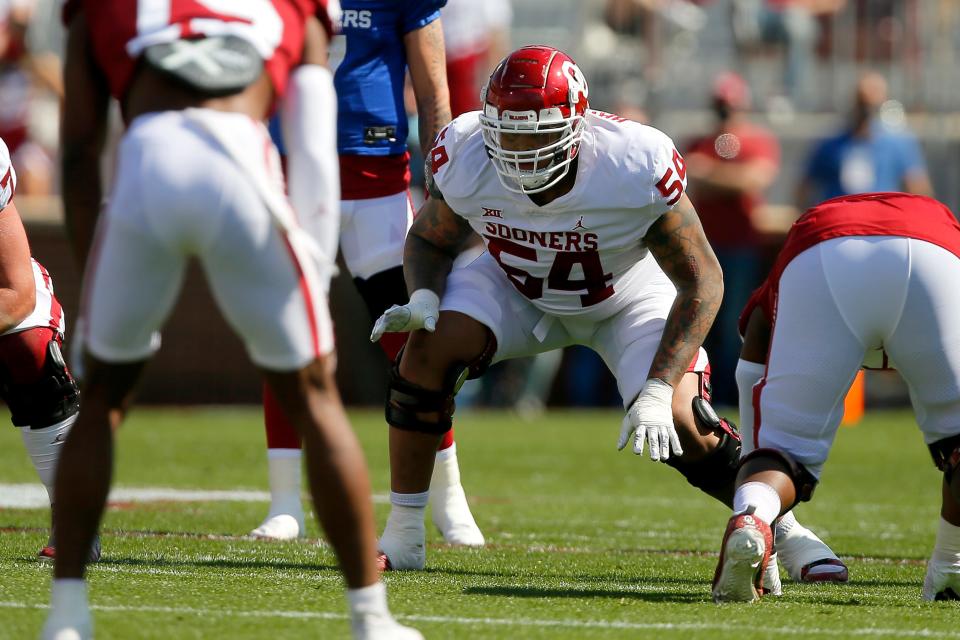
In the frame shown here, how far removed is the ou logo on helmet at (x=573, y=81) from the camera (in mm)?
4453

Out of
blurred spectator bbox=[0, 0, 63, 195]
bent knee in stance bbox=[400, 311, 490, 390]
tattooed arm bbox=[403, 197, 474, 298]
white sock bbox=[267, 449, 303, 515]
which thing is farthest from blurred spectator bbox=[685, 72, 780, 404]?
bent knee in stance bbox=[400, 311, 490, 390]

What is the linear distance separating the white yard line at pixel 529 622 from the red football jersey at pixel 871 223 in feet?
3.38

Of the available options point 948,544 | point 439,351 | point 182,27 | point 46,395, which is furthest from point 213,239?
point 948,544

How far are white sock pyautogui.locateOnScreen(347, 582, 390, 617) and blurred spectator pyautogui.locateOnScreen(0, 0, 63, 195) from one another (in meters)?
10.2

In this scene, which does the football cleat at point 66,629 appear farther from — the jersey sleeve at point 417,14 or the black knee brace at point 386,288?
the jersey sleeve at point 417,14

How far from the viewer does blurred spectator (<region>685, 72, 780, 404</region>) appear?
11.7 meters

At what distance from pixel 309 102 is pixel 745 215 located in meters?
9.03

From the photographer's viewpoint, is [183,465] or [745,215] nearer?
[183,465]

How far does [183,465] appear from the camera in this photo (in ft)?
27.8

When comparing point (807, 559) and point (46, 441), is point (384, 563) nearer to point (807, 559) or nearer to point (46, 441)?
point (46, 441)

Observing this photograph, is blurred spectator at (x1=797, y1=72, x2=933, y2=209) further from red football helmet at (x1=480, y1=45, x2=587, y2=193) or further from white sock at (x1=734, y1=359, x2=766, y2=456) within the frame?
red football helmet at (x1=480, y1=45, x2=587, y2=193)

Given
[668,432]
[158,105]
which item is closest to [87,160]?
[158,105]

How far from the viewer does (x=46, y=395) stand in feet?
15.4

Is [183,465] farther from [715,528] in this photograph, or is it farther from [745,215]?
[745,215]
